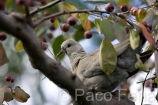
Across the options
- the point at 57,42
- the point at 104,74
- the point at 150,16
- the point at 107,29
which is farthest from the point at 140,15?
the point at 57,42

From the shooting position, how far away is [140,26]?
75.5 inches

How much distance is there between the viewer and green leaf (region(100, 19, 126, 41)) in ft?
5.88

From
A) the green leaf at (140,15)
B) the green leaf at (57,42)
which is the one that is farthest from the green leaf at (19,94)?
the green leaf at (57,42)

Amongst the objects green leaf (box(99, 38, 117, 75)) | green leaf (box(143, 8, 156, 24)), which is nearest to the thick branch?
green leaf (box(99, 38, 117, 75))

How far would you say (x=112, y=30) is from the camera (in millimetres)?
1822

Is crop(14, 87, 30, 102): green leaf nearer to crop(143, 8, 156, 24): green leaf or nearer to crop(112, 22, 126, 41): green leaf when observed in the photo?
crop(112, 22, 126, 41): green leaf

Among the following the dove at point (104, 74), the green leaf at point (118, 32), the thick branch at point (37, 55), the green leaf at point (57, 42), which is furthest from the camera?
the green leaf at point (57, 42)

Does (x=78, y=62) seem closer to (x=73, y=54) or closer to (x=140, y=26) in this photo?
(x=73, y=54)

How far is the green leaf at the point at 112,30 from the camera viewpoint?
70.6 inches

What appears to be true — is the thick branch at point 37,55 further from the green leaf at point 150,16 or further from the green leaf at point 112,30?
the green leaf at point 150,16

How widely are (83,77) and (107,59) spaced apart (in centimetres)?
125

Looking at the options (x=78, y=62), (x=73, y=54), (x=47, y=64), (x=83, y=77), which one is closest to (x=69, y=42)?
(x=73, y=54)

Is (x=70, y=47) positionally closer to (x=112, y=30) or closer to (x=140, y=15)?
(x=140, y=15)

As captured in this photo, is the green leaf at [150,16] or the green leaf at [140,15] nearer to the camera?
the green leaf at [140,15]
